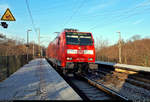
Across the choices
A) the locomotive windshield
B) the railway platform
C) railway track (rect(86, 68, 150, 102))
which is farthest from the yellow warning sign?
railway track (rect(86, 68, 150, 102))

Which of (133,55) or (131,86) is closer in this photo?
(131,86)

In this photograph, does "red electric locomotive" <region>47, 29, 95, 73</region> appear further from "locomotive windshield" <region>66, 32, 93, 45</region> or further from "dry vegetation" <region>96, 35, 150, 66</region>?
"dry vegetation" <region>96, 35, 150, 66</region>

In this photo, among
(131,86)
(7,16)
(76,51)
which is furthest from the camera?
(76,51)

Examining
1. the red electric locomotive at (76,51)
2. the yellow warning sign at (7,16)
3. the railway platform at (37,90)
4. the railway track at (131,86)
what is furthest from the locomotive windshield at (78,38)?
the yellow warning sign at (7,16)

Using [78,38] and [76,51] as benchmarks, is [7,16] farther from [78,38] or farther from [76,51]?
[78,38]

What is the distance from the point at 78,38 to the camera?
37.0ft

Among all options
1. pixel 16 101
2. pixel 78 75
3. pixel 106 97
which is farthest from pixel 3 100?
pixel 78 75

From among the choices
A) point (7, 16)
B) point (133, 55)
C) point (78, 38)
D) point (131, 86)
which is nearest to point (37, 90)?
point (7, 16)

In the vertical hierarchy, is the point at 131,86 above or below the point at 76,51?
below

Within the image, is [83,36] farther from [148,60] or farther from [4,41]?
[4,41]

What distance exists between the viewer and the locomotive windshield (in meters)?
11.0

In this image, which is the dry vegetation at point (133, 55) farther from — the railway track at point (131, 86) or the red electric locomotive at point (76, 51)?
the red electric locomotive at point (76, 51)

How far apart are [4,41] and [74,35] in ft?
79.9

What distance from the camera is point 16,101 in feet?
16.6
